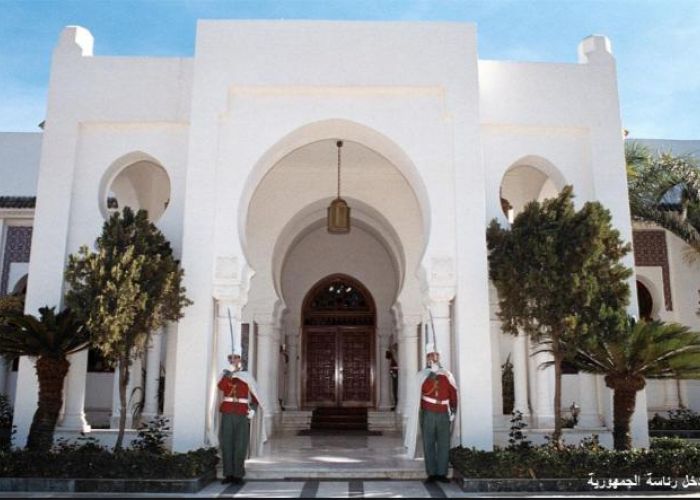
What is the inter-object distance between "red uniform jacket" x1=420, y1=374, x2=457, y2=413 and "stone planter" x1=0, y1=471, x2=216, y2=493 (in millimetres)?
2685

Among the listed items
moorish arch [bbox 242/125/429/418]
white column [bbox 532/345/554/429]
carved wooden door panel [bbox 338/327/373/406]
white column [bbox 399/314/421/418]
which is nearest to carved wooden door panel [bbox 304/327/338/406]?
carved wooden door panel [bbox 338/327/373/406]

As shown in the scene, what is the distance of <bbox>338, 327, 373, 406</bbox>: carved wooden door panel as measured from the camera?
1465 centimetres

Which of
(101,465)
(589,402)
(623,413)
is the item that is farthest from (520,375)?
(101,465)

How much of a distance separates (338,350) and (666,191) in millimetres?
7239

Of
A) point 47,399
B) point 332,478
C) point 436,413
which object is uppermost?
point 47,399

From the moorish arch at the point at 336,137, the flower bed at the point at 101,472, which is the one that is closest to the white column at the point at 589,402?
the moorish arch at the point at 336,137

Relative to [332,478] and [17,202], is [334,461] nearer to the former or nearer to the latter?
[332,478]

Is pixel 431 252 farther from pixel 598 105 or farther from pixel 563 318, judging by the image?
pixel 598 105

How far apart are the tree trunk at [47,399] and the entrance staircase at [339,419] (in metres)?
6.61

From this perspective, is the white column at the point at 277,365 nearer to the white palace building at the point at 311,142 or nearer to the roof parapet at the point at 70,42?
the white palace building at the point at 311,142

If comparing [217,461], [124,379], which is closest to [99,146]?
[124,379]

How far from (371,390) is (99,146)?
7.95 metres

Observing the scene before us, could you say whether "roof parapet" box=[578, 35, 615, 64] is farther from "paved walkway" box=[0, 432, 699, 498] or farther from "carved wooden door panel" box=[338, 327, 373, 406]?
"carved wooden door panel" box=[338, 327, 373, 406]

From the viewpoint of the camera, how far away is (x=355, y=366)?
14.8m
